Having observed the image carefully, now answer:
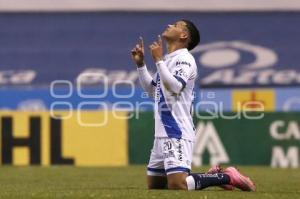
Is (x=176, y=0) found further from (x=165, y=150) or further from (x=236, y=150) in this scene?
(x=165, y=150)

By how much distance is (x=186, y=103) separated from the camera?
9.88 metres

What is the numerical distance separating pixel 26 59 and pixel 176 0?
4610 millimetres

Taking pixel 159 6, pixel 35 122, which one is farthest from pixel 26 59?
pixel 35 122

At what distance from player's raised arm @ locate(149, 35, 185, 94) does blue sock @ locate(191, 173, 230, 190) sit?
922 millimetres

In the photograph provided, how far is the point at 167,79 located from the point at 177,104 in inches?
19.4

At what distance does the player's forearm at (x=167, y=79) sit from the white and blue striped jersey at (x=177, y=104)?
0.58ft

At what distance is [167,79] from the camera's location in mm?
9422

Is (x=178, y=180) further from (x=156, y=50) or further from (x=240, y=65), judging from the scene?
(x=240, y=65)

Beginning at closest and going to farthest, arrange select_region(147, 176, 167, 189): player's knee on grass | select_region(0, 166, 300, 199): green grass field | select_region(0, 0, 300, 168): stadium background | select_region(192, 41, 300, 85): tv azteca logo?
select_region(0, 166, 300, 199): green grass field
select_region(147, 176, 167, 189): player's knee on grass
select_region(0, 0, 300, 168): stadium background
select_region(192, 41, 300, 85): tv azteca logo

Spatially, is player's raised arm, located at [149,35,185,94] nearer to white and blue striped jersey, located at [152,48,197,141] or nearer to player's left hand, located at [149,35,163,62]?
player's left hand, located at [149,35,163,62]

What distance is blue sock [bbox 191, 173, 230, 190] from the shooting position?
980cm

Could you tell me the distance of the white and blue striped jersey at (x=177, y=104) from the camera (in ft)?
32.0

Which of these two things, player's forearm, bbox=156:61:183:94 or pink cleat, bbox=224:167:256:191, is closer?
player's forearm, bbox=156:61:183:94

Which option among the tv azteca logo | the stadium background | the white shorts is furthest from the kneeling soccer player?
the tv azteca logo
